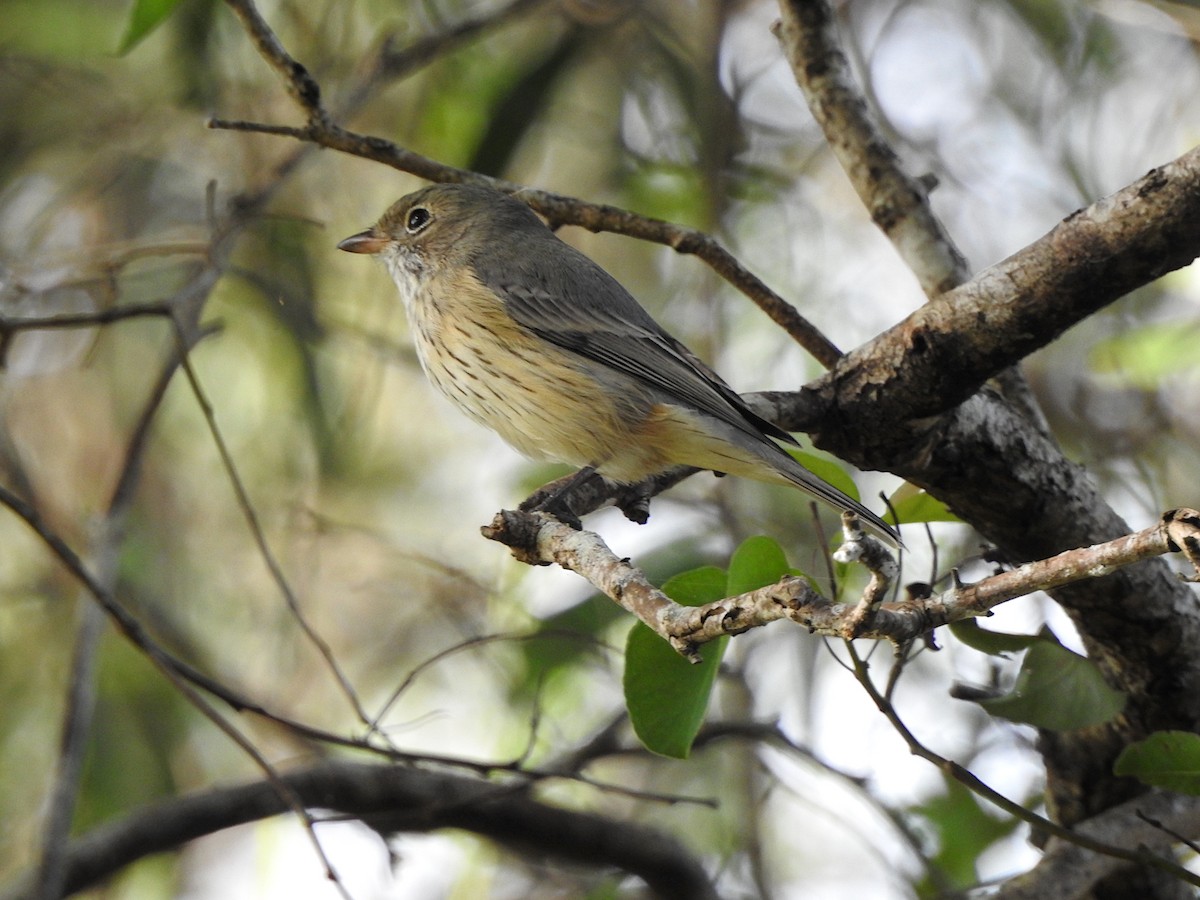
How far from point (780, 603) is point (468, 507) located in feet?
17.8

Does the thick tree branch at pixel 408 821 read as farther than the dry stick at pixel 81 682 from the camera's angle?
Yes

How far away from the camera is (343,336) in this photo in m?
6.42

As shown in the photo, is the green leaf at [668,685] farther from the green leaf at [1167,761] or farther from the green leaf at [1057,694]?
the green leaf at [1167,761]

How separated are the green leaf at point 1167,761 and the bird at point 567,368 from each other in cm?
117

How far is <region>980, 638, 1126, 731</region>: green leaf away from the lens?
2.79 m

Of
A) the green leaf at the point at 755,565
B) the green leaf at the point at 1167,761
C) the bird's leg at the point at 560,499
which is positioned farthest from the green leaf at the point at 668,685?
the green leaf at the point at 1167,761

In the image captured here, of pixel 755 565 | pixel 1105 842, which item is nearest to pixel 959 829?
pixel 1105 842

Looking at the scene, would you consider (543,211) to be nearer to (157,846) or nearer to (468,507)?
(157,846)

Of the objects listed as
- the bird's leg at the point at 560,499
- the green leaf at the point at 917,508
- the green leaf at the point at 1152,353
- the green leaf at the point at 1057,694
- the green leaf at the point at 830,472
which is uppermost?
the green leaf at the point at 1152,353

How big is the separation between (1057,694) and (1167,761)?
0.95ft

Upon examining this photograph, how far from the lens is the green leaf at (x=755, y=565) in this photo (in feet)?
8.21

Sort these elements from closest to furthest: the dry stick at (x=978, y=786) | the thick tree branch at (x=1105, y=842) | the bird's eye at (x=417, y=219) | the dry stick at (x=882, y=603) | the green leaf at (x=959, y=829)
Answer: the dry stick at (x=882, y=603), the dry stick at (x=978, y=786), the thick tree branch at (x=1105, y=842), the green leaf at (x=959, y=829), the bird's eye at (x=417, y=219)

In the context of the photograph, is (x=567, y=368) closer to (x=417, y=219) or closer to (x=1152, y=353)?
(x=417, y=219)

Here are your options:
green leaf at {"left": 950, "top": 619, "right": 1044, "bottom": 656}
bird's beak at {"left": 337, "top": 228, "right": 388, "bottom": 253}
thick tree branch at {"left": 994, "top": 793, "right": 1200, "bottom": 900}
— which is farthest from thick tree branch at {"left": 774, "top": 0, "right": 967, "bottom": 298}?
bird's beak at {"left": 337, "top": 228, "right": 388, "bottom": 253}
